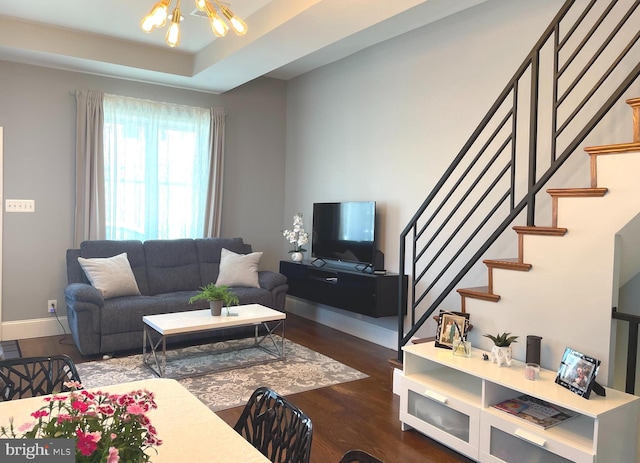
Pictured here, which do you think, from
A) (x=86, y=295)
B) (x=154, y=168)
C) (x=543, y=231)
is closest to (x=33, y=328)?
(x=86, y=295)

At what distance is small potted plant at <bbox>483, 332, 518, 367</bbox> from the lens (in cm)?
276

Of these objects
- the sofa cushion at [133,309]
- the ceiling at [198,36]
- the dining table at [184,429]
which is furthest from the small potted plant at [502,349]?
the sofa cushion at [133,309]

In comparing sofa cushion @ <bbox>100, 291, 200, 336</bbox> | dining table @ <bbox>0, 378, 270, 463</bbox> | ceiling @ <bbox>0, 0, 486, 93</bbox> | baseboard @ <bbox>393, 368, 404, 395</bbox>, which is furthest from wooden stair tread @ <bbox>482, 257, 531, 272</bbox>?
sofa cushion @ <bbox>100, 291, 200, 336</bbox>

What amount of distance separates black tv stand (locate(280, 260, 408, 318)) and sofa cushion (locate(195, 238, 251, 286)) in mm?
649

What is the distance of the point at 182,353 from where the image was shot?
15.0 ft

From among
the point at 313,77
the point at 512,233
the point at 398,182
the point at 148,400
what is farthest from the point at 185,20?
the point at 148,400

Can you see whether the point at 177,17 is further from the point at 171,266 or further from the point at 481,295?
the point at 171,266

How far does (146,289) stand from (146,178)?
4.30 ft

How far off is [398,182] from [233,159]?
2.41 m

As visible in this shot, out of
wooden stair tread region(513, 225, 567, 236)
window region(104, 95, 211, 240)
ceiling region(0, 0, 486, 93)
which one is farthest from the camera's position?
window region(104, 95, 211, 240)

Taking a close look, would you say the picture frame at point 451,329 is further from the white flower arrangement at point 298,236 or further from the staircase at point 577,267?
the white flower arrangement at point 298,236

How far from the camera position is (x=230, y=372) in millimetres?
4082

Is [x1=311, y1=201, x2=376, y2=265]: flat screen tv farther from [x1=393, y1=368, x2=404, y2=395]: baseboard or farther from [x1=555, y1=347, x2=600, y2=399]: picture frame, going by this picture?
[x1=555, y1=347, x2=600, y2=399]: picture frame

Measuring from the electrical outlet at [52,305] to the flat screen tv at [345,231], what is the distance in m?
2.76
